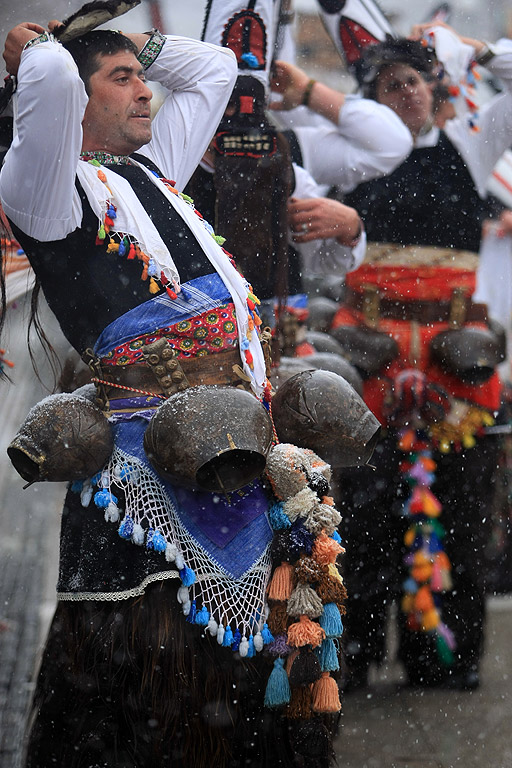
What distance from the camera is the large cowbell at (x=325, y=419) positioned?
2.25 m

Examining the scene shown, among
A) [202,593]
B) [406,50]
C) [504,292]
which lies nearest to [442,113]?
[406,50]

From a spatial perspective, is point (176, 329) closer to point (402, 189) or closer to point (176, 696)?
point (176, 696)

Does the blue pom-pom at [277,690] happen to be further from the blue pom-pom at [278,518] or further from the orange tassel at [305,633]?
the blue pom-pom at [278,518]

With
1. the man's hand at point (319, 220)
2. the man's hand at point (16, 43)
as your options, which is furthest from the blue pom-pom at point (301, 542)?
the man's hand at point (319, 220)

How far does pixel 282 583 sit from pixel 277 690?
0.74 ft

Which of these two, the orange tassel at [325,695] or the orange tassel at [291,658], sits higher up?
the orange tassel at [291,658]

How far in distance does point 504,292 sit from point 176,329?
3.19 meters

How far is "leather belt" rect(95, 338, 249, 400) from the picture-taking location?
85.7 inches

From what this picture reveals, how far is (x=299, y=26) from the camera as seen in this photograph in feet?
21.8

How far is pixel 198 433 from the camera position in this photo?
6.55 feet

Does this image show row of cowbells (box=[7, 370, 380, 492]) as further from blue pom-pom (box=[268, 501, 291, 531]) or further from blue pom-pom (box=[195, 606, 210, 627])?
blue pom-pom (box=[195, 606, 210, 627])

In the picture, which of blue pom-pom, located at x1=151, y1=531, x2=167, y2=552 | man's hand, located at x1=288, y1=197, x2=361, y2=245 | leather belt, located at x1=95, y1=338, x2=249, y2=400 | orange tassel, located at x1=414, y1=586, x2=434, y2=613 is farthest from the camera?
orange tassel, located at x1=414, y1=586, x2=434, y2=613

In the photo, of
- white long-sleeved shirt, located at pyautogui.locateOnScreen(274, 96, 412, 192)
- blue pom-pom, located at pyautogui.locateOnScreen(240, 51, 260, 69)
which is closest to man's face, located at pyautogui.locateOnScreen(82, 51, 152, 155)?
blue pom-pom, located at pyautogui.locateOnScreen(240, 51, 260, 69)

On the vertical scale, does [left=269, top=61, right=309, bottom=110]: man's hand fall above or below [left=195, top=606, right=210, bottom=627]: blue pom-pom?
above
